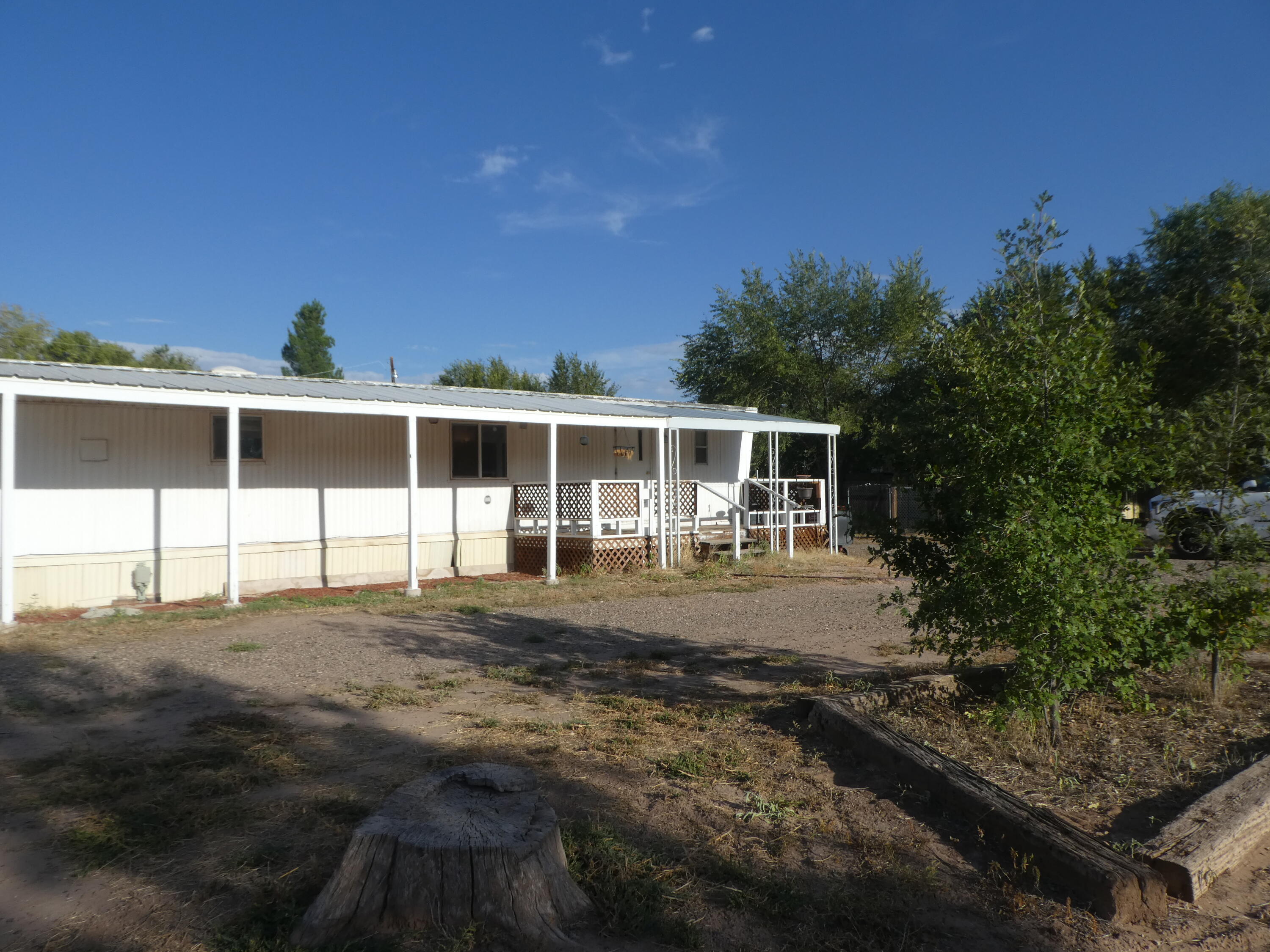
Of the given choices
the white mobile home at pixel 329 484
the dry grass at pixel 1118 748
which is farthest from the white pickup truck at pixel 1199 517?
the white mobile home at pixel 329 484

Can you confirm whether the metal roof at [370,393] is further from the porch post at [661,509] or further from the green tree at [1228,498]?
the green tree at [1228,498]

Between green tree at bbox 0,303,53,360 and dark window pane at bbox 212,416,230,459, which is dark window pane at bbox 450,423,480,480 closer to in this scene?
dark window pane at bbox 212,416,230,459

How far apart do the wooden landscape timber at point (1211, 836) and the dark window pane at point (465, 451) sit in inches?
497

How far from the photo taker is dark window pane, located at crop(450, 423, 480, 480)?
1516 centimetres

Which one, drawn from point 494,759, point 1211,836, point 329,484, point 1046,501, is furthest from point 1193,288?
point 329,484

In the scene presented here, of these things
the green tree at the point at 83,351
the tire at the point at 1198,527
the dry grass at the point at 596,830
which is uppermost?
the green tree at the point at 83,351

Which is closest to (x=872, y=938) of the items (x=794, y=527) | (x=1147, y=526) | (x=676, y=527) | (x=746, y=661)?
(x=1147, y=526)

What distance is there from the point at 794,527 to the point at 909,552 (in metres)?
13.4

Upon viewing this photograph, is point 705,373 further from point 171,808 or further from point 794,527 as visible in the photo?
point 171,808

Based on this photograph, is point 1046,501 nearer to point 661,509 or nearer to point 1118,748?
point 1118,748

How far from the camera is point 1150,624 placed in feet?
15.9

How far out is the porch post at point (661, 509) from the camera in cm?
1482

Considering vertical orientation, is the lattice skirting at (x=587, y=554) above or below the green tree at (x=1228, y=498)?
below

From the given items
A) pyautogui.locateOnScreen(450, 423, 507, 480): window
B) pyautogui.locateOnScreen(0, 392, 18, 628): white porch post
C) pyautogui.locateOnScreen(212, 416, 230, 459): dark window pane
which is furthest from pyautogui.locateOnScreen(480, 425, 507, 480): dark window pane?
pyautogui.locateOnScreen(0, 392, 18, 628): white porch post
